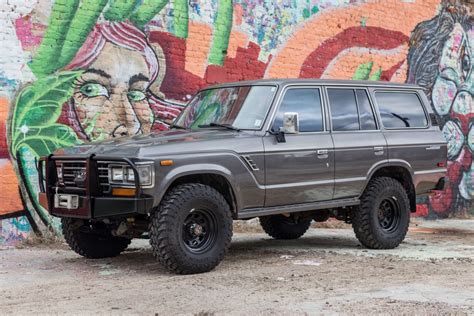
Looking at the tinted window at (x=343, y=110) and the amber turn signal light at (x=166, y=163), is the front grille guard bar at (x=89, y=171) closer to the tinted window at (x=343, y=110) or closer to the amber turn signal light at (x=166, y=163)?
the amber turn signal light at (x=166, y=163)

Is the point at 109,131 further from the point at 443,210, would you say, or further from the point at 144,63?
the point at 443,210

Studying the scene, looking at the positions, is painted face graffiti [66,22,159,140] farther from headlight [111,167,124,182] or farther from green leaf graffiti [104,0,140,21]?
headlight [111,167,124,182]

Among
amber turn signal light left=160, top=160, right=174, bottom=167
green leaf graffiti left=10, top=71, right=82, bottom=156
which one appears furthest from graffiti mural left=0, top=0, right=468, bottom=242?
amber turn signal light left=160, top=160, right=174, bottom=167

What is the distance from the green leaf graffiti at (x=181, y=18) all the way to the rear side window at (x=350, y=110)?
3.46 meters

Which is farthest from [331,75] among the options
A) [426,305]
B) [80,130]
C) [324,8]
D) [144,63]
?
[426,305]

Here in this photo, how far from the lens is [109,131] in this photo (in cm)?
988

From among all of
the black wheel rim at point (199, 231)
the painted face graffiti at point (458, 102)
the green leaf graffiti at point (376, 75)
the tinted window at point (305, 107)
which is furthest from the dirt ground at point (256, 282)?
the painted face graffiti at point (458, 102)

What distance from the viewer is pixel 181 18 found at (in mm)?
10711

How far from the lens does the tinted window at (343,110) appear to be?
26.5 feet

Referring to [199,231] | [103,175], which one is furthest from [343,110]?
[103,175]

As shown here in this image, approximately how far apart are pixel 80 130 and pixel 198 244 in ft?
12.0

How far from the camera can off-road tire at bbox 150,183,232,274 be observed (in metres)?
6.33

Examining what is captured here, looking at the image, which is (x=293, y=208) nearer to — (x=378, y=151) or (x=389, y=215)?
(x=378, y=151)

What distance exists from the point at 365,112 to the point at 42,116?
14.2 ft
